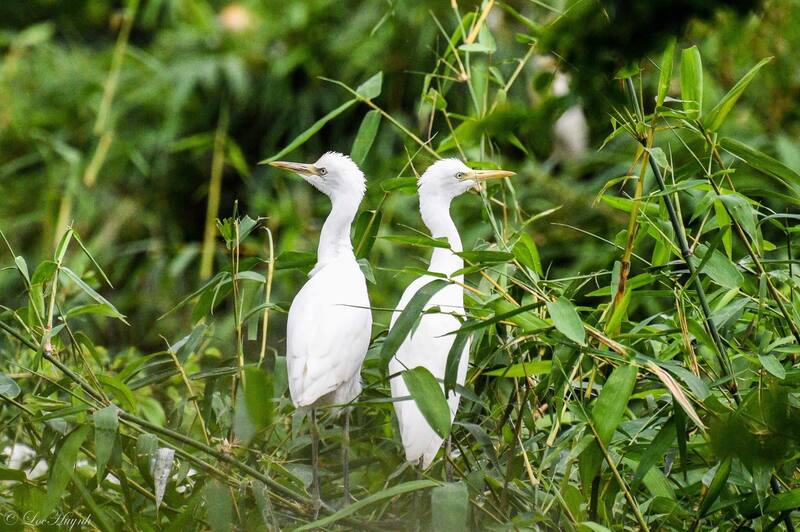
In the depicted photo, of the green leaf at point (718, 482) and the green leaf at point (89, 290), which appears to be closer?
Result: the green leaf at point (718, 482)

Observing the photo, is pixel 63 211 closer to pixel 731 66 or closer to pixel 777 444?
pixel 731 66

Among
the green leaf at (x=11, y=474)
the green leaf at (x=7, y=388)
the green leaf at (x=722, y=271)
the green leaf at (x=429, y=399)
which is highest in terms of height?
the green leaf at (x=722, y=271)

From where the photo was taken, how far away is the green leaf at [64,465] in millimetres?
876

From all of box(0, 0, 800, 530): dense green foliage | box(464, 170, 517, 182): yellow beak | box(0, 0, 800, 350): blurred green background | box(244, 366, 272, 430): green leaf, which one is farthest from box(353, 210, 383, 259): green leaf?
box(0, 0, 800, 350): blurred green background

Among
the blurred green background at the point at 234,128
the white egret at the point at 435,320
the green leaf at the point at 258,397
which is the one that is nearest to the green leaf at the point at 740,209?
the white egret at the point at 435,320

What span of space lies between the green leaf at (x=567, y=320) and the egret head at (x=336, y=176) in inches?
10.7

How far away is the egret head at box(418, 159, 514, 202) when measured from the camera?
3.51 ft

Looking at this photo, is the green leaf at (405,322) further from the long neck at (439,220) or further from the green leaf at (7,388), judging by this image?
the green leaf at (7,388)

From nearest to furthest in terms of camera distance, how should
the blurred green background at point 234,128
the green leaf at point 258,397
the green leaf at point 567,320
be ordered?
the green leaf at point 258,397 → the green leaf at point 567,320 → the blurred green background at point 234,128

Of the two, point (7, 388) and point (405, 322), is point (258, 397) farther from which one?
point (7, 388)

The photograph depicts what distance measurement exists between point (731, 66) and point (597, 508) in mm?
2072

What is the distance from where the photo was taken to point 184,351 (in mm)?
1031

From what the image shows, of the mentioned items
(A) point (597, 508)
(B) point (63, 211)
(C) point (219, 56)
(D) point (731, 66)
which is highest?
(A) point (597, 508)

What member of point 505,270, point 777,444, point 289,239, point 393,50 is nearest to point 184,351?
point 505,270
